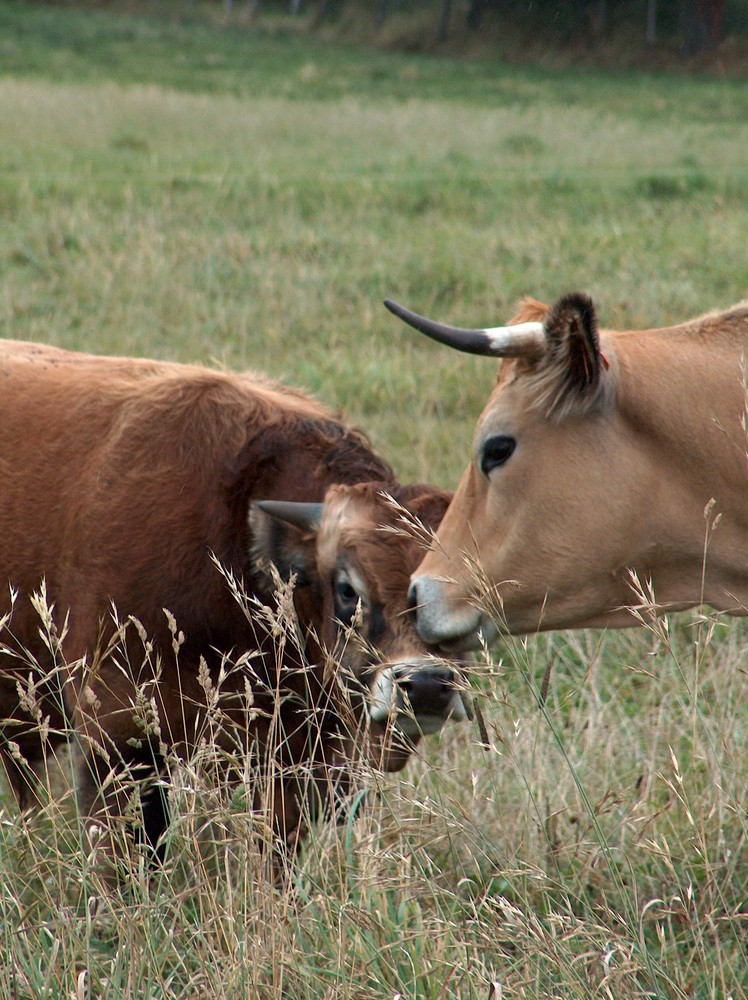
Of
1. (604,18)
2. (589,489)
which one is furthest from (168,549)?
(604,18)

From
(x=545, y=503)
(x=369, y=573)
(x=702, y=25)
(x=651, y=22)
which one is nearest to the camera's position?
(x=545, y=503)

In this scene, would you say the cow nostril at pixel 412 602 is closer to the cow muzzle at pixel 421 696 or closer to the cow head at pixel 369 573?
the cow head at pixel 369 573

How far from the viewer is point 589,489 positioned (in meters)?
3.11

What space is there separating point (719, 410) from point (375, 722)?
1.23 meters

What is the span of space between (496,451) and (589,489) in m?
0.26

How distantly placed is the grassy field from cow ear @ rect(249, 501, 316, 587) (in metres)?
0.65

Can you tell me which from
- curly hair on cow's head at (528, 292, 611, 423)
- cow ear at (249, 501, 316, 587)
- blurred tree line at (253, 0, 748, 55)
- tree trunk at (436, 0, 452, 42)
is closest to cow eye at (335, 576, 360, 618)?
cow ear at (249, 501, 316, 587)

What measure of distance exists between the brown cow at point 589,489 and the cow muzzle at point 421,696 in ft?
0.35

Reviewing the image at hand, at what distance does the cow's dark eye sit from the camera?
3.17 m

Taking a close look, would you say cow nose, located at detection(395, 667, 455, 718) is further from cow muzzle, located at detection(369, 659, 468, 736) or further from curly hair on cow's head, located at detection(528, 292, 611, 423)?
curly hair on cow's head, located at detection(528, 292, 611, 423)

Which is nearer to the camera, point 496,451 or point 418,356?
point 496,451

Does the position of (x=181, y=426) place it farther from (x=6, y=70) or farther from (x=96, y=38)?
(x=96, y=38)

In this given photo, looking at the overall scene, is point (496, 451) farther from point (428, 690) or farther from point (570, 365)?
point (428, 690)

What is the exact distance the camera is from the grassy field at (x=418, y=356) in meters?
2.46
